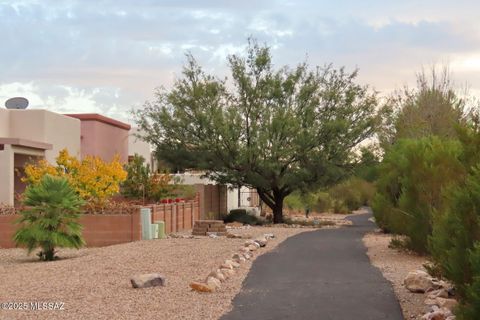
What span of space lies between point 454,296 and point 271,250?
30.7ft

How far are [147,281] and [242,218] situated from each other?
80.6ft

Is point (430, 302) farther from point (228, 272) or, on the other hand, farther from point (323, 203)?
point (323, 203)

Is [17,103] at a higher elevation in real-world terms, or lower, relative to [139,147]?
higher

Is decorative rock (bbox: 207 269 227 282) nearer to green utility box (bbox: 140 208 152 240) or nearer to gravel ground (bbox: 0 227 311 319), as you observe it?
gravel ground (bbox: 0 227 311 319)

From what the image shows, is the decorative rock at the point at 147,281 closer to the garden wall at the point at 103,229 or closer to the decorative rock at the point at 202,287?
the decorative rock at the point at 202,287

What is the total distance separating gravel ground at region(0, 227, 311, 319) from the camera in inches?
433

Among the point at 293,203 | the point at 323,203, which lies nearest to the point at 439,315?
the point at 293,203

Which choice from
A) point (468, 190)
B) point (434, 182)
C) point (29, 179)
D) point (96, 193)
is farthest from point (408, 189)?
point (29, 179)

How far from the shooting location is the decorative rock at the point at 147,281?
13.0m

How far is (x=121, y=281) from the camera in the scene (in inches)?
557

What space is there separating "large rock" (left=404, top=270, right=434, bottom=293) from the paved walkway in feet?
1.12

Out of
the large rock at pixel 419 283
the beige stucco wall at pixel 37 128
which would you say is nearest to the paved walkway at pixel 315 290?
the large rock at pixel 419 283

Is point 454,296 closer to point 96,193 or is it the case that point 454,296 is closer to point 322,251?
point 322,251

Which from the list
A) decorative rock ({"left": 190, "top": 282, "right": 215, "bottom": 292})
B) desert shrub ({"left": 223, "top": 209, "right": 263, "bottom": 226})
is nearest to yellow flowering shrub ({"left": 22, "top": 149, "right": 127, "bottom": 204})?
desert shrub ({"left": 223, "top": 209, "right": 263, "bottom": 226})
